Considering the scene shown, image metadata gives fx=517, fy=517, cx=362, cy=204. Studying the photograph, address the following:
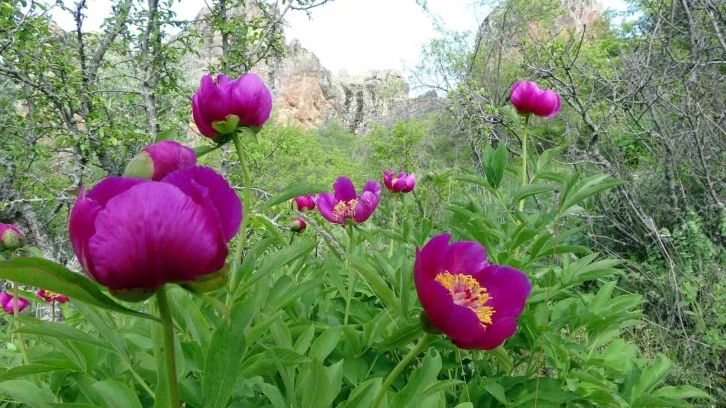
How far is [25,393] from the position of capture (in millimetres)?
687

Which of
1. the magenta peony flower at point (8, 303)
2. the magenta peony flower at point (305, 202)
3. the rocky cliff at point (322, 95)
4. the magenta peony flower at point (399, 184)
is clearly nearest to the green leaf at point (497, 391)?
the magenta peony flower at point (305, 202)

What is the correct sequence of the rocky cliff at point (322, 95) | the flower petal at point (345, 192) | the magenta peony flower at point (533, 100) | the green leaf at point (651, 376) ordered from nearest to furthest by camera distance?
the green leaf at point (651, 376), the flower petal at point (345, 192), the magenta peony flower at point (533, 100), the rocky cliff at point (322, 95)

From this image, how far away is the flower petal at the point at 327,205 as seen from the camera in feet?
4.49

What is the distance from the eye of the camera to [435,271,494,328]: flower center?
2.17ft

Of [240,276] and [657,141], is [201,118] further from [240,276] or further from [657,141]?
[657,141]

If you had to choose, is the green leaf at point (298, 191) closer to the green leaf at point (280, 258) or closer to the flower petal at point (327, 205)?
the green leaf at point (280, 258)

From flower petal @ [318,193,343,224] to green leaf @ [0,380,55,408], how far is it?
2.53 ft

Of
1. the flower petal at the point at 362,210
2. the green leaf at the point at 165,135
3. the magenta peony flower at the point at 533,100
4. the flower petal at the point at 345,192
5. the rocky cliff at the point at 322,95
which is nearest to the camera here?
the green leaf at the point at 165,135

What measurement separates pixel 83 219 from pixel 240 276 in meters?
0.47

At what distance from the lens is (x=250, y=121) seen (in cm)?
85

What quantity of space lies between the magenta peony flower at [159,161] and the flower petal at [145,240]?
0.10 meters

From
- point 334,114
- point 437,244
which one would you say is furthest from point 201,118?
point 334,114

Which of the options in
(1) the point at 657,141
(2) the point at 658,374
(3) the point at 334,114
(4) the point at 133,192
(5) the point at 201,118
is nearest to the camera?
(4) the point at 133,192

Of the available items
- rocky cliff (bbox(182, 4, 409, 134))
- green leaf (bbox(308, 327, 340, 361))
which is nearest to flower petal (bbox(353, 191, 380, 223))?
green leaf (bbox(308, 327, 340, 361))
